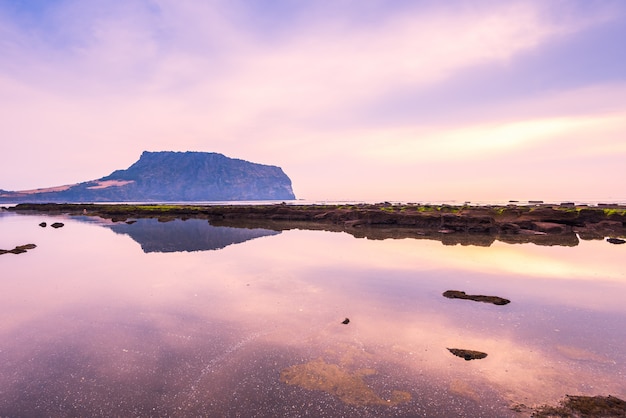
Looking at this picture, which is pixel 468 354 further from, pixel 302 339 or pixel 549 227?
pixel 549 227

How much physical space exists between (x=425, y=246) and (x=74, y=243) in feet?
103

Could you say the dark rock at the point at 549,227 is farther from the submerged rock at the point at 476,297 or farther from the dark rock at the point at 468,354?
the dark rock at the point at 468,354

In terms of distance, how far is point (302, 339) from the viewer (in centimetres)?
934

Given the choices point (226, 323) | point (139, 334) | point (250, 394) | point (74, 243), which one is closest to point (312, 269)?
point (226, 323)

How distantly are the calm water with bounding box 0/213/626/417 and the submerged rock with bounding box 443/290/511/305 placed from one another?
42 cm

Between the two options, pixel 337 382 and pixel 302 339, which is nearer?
pixel 337 382

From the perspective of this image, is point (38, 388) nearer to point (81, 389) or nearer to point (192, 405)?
point (81, 389)

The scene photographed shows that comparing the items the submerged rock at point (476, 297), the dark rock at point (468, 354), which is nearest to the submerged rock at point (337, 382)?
the dark rock at point (468, 354)

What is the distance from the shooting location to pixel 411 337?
9.38m

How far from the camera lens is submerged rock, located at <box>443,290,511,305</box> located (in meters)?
12.6

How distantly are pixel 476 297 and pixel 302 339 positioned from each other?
7.82 meters

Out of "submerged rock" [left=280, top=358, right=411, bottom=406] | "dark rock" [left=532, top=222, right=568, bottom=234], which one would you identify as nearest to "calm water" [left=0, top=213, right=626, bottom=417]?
"submerged rock" [left=280, top=358, right=411, bottom=406]

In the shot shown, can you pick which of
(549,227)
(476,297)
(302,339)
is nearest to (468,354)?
A: (302,339)

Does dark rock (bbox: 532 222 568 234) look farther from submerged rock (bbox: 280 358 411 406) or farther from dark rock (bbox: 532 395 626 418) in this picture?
submerged rock (bbox: 280 358 411 406)
